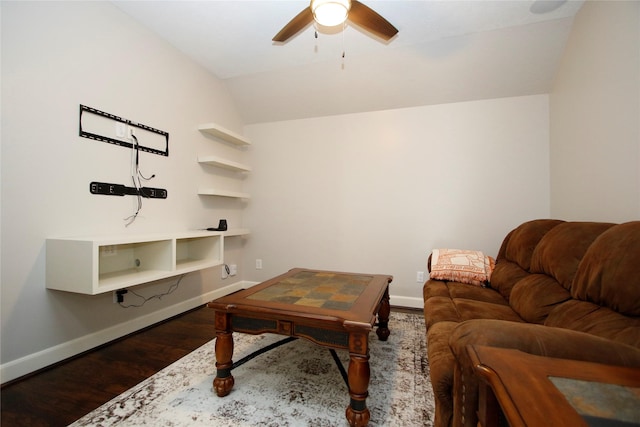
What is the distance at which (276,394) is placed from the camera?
1.52 meters

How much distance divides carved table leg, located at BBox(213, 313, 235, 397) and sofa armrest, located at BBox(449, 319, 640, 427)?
3.75 ft

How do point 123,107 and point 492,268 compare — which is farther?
point 492,268

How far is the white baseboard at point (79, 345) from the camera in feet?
5.32

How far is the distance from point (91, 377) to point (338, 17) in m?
2.62

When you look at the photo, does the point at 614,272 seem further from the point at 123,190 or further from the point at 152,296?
the point at 152,296

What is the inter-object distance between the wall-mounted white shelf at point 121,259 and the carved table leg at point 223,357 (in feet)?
2.73

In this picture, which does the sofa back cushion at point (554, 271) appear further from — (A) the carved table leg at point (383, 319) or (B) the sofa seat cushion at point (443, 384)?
(A) the carved table leg at point (383, 319)

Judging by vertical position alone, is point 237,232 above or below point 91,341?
above

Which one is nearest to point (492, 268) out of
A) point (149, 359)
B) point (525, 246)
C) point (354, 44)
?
point (525, 246)

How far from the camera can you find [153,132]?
2.48m

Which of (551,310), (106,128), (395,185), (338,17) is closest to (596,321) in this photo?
(551,310)

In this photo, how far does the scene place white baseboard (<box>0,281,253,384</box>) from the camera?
1621 millimetres

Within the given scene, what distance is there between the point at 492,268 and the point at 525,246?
456 millimetres

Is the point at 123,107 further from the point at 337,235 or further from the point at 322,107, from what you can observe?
the point at 337,235
